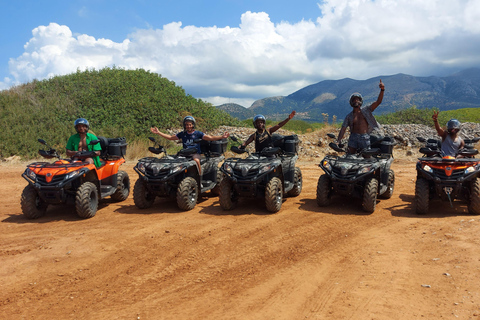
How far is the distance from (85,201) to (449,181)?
694 cm

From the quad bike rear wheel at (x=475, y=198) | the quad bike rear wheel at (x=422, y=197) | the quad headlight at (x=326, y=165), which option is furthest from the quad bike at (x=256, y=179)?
the quad bike rear wheel at (x=475, y=198)

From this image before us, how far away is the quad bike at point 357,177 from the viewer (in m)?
7.42

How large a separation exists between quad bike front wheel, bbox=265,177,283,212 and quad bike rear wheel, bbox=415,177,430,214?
8.79ft

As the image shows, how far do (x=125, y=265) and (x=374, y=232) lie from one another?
3.99 meters

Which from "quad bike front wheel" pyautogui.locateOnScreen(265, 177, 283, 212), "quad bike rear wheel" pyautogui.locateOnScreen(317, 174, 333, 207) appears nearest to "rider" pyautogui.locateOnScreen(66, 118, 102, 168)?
"quad bike front wheel" pyautogui.locateOnScreen(265, 177, 283, 212)

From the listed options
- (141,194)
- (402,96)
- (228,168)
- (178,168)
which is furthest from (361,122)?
(402,96)

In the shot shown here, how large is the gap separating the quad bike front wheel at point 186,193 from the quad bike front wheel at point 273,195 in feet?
5.39

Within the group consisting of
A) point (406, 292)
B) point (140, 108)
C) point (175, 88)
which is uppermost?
point (175, 88)

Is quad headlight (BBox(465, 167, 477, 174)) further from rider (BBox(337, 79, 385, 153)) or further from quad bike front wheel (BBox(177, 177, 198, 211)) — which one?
quad bike front wheel (BBox(177, 177, 198, 211))

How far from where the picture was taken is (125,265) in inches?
201

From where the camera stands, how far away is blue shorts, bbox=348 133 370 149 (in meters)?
8.51

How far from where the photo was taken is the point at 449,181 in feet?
22.9

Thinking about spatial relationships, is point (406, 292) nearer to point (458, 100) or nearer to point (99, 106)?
point (99, 106)

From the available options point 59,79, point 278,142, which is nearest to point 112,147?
point 278,142
